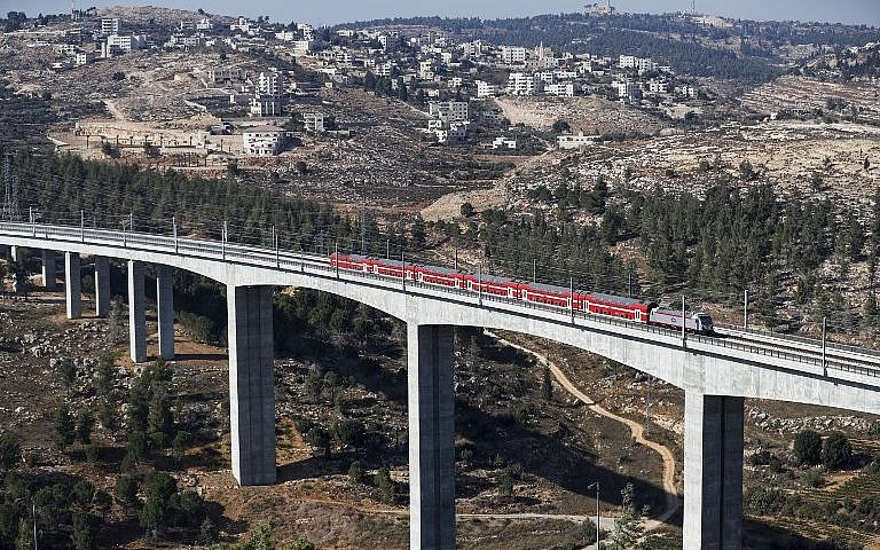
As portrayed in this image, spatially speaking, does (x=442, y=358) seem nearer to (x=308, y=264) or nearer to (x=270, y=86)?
(x=308, y=264)

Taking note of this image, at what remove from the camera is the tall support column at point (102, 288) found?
90375 millimetres

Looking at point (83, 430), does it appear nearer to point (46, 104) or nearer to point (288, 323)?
point (288, 323)

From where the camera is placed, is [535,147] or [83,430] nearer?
[83,430]

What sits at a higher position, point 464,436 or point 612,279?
point 612,279

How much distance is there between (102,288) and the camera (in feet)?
299

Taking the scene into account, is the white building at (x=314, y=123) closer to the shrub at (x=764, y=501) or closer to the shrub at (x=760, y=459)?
the shrub at (x=760, y=459)

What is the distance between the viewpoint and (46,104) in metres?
180

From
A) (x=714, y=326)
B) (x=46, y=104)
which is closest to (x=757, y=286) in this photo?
(x=714, y=326)

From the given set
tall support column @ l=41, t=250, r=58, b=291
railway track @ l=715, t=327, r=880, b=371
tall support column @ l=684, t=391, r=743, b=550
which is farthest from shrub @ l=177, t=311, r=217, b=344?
tall support column @ l=684, t=391, r=743, b=550

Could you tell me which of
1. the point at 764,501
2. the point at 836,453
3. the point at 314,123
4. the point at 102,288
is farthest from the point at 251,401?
the point at 314,123

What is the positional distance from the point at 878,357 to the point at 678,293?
41.6 m

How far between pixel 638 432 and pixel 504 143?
10841 cm

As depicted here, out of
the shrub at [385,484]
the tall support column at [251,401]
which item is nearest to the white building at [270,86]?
the tall support column at [251,401]

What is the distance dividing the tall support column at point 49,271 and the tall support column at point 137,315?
1676 centimetres
